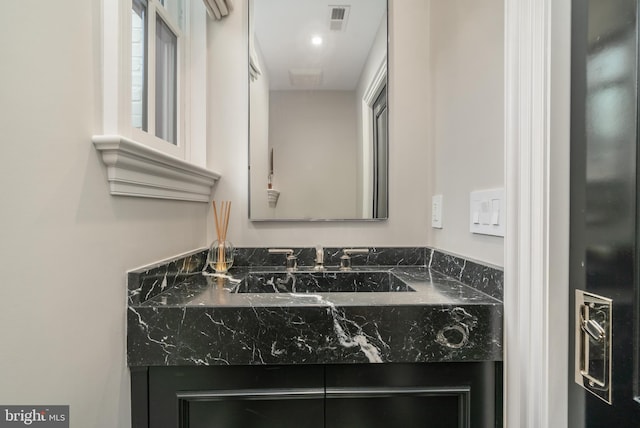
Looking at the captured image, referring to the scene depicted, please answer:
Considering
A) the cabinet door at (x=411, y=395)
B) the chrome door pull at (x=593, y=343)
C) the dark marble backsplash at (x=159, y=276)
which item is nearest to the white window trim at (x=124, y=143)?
the dark marble backsplash at (x=159, y=276)

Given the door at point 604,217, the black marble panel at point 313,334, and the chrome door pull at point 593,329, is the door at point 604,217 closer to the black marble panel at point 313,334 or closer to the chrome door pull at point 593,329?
the chrome door pull at point 593,329

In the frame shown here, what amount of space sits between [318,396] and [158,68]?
1.13 metres

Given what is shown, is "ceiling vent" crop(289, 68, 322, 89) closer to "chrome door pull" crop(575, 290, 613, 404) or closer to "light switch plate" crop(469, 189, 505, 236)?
"light switch plate" crop(469, 189, 505, 236)

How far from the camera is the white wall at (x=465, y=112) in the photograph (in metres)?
0.85

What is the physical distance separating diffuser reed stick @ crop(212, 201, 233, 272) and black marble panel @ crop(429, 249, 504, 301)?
0.79 m

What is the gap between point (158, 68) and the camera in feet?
3.58

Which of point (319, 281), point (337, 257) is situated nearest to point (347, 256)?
point (337, 257)

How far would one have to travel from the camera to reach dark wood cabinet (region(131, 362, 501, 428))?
0.76 meters

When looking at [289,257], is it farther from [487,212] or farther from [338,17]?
[338,17]

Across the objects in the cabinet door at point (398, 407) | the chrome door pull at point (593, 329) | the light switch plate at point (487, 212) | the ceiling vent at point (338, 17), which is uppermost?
the ceiling vent at point (338, 17)

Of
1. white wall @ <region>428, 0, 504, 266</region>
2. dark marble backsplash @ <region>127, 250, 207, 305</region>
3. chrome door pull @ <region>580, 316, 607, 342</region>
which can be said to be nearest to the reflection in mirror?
white wall @ <region>428, 0, 504, 266</region>

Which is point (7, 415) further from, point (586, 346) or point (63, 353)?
point (586, 346)

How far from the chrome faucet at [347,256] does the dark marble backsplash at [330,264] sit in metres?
0.02

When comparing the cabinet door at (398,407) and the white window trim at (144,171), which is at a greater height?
the white window trim at (144,171)
